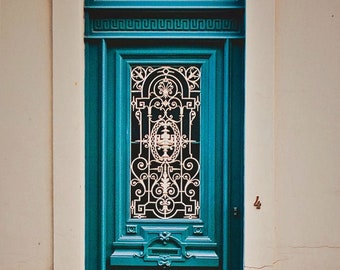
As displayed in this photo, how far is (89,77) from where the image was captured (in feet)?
14.4

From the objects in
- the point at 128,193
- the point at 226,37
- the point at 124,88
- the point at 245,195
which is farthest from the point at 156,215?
the point at 226,37

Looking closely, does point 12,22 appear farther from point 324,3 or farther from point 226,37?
point 324,3

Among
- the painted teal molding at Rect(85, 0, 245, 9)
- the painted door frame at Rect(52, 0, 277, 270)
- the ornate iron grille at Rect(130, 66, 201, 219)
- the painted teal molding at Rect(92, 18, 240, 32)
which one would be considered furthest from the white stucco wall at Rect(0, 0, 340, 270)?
the ornate iron grille at Rect(130, 66, 201, 219)

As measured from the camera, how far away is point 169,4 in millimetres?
4316

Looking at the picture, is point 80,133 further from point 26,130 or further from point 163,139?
point 163,139

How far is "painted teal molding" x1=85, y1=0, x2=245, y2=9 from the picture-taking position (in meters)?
4.30

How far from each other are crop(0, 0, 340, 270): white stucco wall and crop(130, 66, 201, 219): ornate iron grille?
0.44 metres

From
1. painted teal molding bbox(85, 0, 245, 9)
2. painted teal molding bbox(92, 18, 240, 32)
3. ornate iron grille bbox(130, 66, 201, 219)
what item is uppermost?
painted teal molding bbox(85, 0, 245, 9)

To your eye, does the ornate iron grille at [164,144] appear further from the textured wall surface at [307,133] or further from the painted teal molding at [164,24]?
the textured wall surface at [307,133]

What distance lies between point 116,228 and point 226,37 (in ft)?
5.74

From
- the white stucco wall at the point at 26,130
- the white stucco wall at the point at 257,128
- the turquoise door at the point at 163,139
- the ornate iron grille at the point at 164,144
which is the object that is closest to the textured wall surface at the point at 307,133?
the white stucco wall at the point at 257,128

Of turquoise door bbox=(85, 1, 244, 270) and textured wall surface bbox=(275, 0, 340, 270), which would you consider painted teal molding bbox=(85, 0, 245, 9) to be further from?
textured wall surface bbox=(275, 0, 340, 270)

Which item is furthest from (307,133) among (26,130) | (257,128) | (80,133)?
(26,130)

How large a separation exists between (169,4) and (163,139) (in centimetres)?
107
